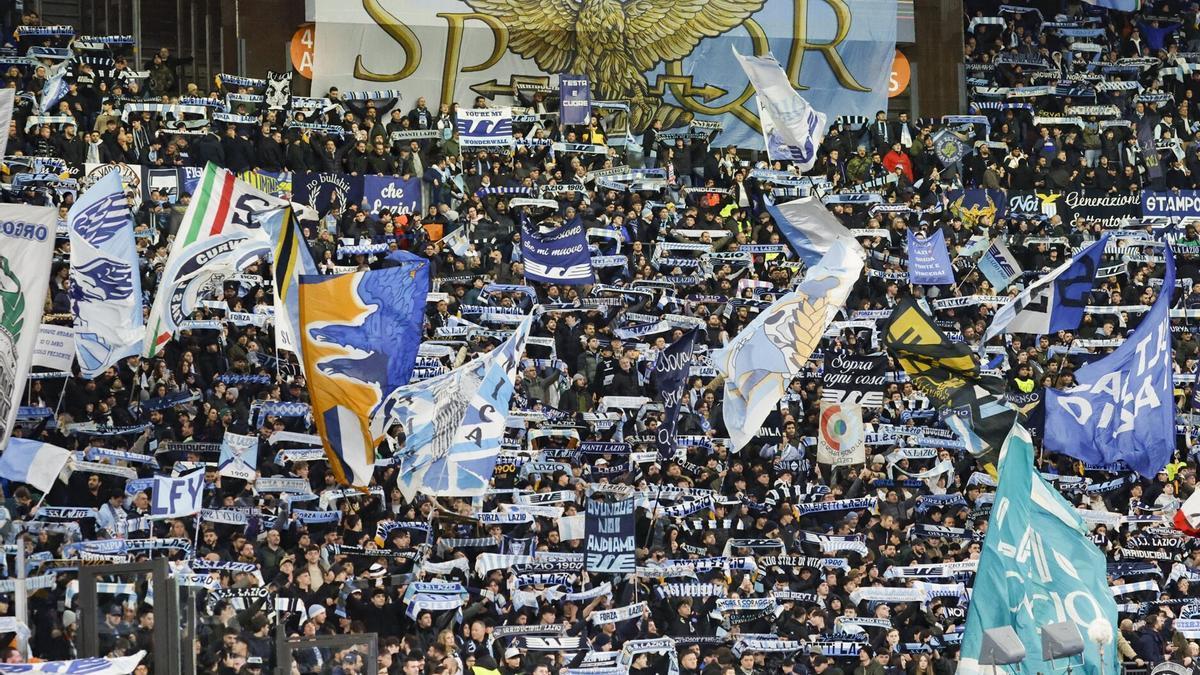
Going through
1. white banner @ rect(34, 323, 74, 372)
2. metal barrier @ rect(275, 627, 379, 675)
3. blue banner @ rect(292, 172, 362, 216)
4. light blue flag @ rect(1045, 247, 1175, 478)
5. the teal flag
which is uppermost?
blue banner @ rect(292, 172, 362, 216)

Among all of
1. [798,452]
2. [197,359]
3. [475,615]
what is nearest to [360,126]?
[197,359]

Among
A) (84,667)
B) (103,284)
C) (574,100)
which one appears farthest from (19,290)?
(574,100)

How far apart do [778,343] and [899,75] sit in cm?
1627

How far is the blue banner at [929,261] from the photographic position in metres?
29.5

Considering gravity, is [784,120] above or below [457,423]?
above

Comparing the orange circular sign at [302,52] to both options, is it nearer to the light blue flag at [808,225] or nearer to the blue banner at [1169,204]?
the light blue flag at [808,225]

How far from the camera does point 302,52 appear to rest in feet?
117

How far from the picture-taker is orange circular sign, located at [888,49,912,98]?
3869 cm

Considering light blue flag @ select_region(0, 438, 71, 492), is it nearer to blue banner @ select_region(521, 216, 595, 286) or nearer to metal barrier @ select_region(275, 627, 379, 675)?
metal barrier @ select_region(275, 627, 379, 675)

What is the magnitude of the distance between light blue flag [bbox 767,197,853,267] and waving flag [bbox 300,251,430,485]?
5686mm

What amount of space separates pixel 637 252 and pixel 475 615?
8.19m

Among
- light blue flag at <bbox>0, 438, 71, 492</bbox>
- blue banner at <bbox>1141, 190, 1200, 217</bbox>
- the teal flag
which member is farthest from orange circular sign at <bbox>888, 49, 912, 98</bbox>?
the teal flag

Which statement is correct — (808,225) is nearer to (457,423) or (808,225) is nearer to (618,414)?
(618,414)

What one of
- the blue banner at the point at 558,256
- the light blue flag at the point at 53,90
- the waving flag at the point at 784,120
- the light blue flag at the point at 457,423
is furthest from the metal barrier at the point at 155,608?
the waving flag at the point at 784,120
